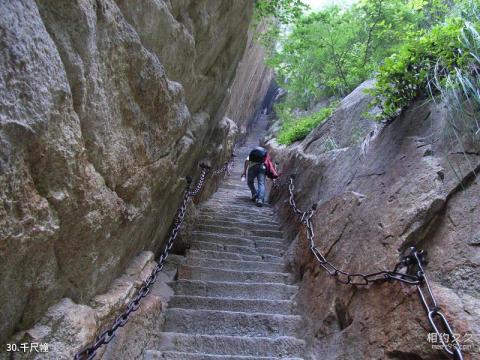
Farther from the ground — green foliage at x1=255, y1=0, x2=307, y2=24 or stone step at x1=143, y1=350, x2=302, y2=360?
green foliage at x1=255, y1=0, x2=307, y2=24

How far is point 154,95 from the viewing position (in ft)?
9.17

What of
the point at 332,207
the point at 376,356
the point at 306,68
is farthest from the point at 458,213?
the point at 306,68

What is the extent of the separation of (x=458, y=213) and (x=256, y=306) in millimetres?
2348

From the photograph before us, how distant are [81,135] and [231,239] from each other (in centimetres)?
417

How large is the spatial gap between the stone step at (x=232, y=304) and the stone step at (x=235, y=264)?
860 mm

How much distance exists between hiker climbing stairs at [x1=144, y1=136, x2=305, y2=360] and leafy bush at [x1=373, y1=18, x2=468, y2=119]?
261 cm

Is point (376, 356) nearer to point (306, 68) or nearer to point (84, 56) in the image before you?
point (84, 56)

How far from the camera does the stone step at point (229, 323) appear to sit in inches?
147

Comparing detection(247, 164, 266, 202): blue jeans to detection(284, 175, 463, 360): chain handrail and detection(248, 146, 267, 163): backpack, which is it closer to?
detection(248, 146, 267, 163): backpack

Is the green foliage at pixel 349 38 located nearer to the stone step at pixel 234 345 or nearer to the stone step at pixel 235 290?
the stone step at pixel 235 290

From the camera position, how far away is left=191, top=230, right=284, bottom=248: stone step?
575 cm

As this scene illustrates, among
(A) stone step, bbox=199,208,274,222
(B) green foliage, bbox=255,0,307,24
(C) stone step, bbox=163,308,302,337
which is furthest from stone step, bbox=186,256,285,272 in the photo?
(B) green foliage, bbox=255,0,307,24

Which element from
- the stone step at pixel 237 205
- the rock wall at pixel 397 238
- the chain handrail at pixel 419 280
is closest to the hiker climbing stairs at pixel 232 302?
the rock wall at pixel 397 238

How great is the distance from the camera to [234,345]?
347cm
